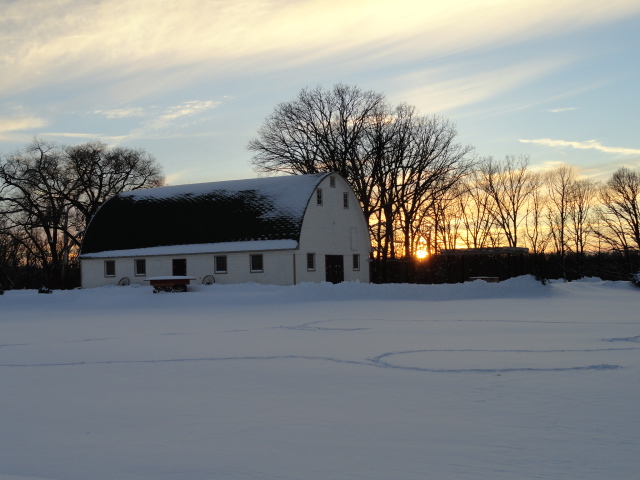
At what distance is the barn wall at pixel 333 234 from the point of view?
42.8 m

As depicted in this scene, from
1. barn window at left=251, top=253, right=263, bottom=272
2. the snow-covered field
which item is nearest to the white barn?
barn window at left=251, top=253, right=263, bottom=272

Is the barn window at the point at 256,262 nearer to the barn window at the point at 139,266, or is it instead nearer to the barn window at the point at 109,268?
the barn window at the point at 139,266

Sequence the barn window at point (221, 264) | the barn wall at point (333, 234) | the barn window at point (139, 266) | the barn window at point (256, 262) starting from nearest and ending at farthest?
the barn window at point (256, 262) → the barn wall at point (333, 234) → the barn window at point (221, 264) → the barn window at point (139, 266)

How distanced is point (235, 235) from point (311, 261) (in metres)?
5.12

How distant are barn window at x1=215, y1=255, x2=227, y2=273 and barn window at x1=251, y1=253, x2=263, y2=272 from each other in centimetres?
205

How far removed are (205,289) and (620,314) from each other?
23556 millimetres

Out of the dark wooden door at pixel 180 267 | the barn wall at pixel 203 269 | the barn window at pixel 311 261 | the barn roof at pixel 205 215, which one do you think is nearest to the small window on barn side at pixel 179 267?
the dark wooden door at pixel 180 267

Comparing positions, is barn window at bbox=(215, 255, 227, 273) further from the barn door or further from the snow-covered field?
the snow-covered field

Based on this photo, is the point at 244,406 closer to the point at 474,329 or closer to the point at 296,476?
the point at 296,476

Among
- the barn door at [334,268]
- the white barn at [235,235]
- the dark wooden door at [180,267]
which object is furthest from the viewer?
the dark wooden door at [180,267]

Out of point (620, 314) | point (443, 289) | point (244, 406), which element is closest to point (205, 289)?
point (443, 289)

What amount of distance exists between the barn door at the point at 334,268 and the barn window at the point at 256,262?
4554 mm

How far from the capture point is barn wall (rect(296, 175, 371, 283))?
4284 cm

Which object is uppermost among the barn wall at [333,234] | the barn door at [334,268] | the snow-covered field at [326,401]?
the barn wall at [333,234]
